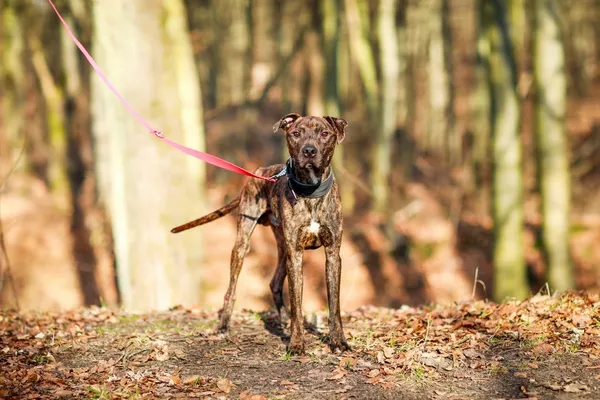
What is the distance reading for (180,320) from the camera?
834 cm

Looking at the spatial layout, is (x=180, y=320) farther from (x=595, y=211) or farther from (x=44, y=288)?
(x=595, y=211)

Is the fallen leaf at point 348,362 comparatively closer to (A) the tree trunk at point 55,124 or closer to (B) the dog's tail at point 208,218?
(B) the dog's tail at point 208,218

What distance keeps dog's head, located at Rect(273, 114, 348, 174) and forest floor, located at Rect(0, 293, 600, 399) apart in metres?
1.87

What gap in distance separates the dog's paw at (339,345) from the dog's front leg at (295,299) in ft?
0.99

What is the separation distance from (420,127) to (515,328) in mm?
23889

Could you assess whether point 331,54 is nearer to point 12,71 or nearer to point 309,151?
point 12,71

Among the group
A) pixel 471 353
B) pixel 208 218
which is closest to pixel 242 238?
pixel 208 218

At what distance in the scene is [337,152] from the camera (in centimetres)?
1975

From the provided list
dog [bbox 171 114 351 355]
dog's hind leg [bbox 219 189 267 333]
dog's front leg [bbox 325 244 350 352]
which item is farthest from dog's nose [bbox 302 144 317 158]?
dog's hind leg [bbox 219 189 267 333]

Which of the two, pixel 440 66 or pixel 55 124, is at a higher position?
pixel 440 66

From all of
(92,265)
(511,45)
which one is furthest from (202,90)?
(511,45)

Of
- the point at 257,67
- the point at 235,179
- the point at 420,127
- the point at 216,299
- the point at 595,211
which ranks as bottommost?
the point at 216,299

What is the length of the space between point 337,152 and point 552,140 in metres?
7.05

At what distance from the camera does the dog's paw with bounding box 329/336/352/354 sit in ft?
21.9
